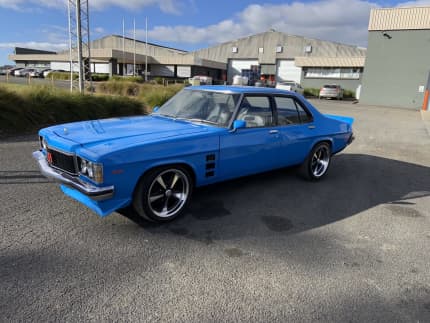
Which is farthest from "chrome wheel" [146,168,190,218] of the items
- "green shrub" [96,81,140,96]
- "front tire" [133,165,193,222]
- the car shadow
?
"green shrub" [96,81,140,96]

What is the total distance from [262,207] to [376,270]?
170 centimetres

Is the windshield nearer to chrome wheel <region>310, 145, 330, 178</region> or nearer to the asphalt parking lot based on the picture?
the asphalt parking lot

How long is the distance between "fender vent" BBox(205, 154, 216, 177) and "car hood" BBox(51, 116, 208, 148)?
1.14 ft

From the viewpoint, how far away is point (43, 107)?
32.1 feet

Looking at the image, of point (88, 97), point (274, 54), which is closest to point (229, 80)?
point (274, 54)

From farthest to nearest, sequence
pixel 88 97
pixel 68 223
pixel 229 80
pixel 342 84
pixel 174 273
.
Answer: pixel 229 80 → pixel 342 84 → pixel 88 97 → pixel 68 223 → pixel 174 273

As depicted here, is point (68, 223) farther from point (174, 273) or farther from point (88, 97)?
point (88, 97)

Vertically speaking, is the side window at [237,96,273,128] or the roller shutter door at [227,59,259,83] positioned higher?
the roller shutter door at [227,59,259,83]

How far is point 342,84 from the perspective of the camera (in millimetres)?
40812

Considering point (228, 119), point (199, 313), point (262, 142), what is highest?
point (228, 119)

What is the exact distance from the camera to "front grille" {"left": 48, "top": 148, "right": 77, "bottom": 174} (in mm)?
3471

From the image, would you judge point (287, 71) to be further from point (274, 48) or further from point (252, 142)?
point (252, 142)

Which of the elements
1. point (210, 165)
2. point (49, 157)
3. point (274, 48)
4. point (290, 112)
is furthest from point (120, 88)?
point (274, 48)

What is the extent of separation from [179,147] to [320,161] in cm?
328
